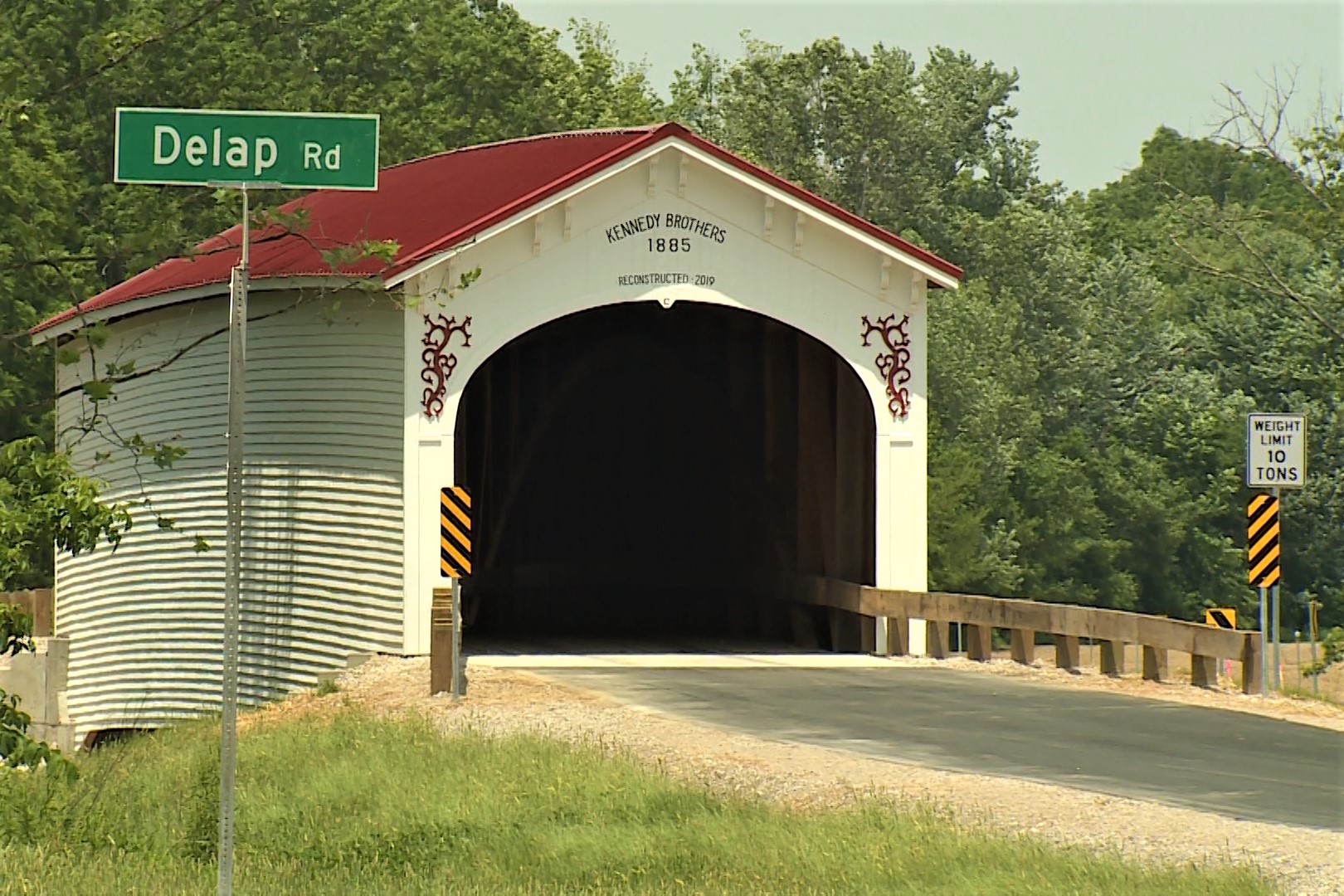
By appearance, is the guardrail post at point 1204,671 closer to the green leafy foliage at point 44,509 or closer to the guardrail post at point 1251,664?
the guardrail post at point 1251,664

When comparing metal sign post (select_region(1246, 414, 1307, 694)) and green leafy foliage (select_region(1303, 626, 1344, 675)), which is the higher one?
metal sign post (select_region(1246, 414, 1307, 694))

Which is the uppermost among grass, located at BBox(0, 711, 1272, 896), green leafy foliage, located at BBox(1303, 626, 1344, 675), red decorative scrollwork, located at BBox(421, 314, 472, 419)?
red decorative scrollwork, located at BBox(421, 314, 472, 419)

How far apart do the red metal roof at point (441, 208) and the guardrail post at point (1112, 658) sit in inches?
178

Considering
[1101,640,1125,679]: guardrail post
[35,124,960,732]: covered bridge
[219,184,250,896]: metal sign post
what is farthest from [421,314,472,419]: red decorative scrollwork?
[219,184,250,896]: metal sign post

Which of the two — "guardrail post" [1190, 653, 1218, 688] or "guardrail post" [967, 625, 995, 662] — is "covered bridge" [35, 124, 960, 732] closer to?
"guardrail post" [967, 625, 995, 662]

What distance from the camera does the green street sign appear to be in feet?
29.9

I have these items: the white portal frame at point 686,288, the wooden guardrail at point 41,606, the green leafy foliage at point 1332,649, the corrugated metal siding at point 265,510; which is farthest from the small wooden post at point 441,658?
the wooden guardrail at point 41,606

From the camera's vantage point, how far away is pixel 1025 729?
53.1 feet

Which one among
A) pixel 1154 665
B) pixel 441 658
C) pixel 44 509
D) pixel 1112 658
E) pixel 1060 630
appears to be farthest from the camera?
pixel 1060 630

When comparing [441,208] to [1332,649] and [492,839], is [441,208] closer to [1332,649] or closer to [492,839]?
[1332,649]

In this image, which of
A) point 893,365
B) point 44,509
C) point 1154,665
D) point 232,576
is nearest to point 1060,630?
point 1154,665

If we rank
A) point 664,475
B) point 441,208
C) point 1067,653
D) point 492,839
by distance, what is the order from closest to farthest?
point 492,839 → point 1067,653 → point 441,208 → point 664,475

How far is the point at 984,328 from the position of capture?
189ft

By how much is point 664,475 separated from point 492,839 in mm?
18392
